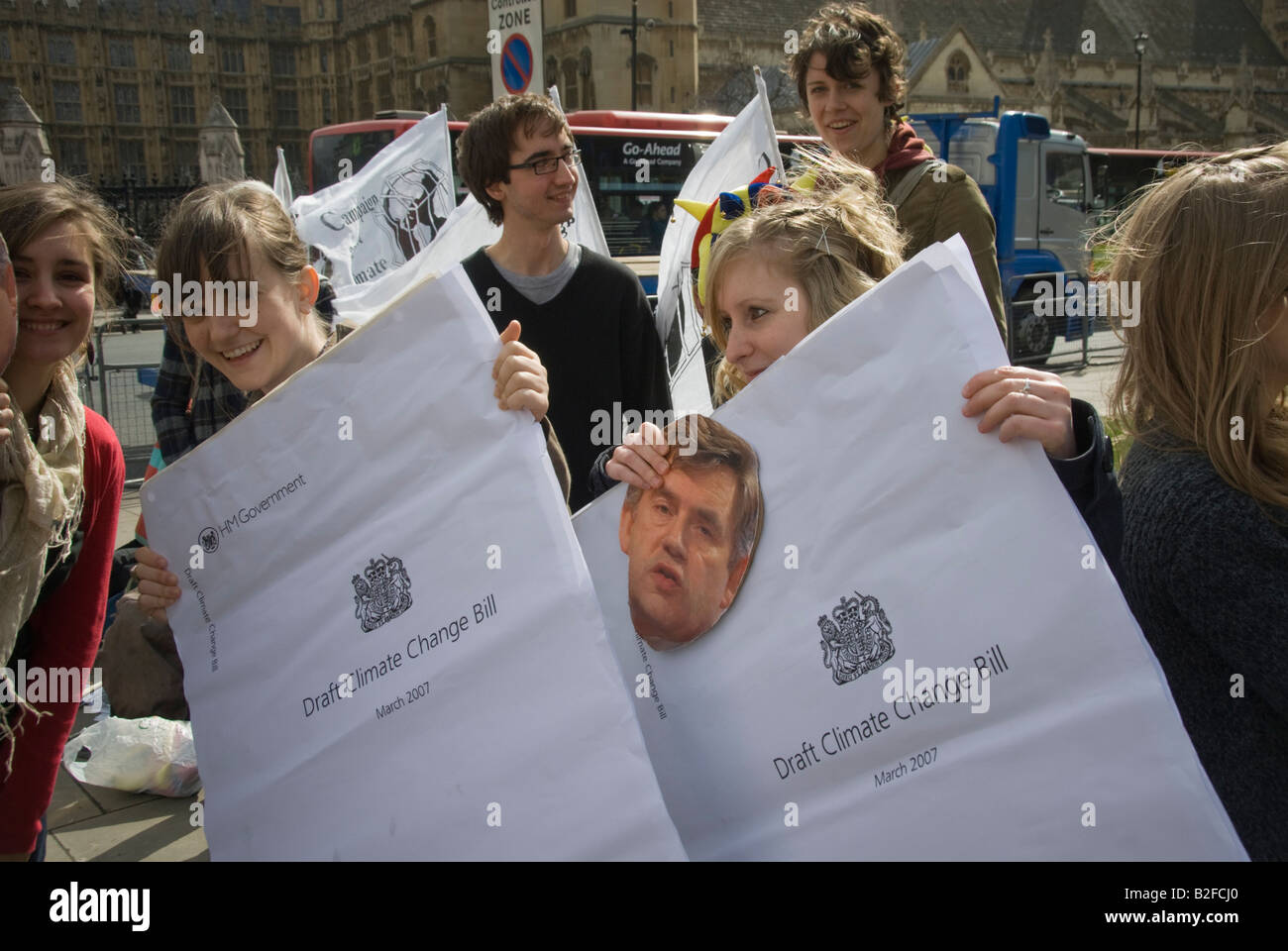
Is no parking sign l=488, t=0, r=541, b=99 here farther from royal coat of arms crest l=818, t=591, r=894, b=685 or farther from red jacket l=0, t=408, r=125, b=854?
royal coat of arms crest l=818, t=591, r=894, b=685

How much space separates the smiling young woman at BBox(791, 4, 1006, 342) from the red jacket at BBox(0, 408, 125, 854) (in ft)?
6.51

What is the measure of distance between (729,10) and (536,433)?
61.0 m

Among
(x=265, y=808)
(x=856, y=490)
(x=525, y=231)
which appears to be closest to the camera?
(x=856, y=490)

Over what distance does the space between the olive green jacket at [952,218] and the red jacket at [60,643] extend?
1.96m

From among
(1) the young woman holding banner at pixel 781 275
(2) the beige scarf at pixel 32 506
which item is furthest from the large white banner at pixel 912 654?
(2) the beige scarf at pixel 32 506

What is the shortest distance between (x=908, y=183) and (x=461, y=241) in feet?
15.7

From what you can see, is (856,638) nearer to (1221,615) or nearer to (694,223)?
(1221,615)

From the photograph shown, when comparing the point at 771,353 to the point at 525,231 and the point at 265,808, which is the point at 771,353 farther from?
the point at 525,231

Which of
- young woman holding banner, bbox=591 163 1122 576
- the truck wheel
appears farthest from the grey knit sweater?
the truck wheel

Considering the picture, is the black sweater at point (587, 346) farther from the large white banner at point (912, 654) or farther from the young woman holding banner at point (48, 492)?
the large white banner at point (912, 654)

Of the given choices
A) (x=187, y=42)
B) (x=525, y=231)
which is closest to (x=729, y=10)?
(x=187, y=42)

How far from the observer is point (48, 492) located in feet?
5.75

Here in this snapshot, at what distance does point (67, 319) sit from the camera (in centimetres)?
188

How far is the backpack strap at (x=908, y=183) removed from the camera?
2.89 meters
